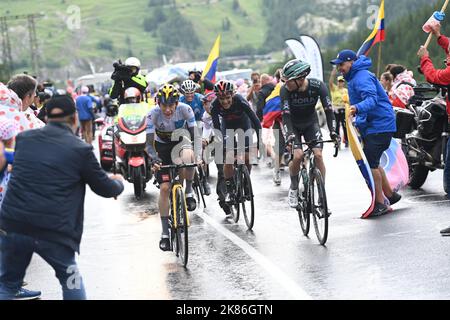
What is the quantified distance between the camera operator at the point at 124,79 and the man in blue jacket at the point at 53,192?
10980mm

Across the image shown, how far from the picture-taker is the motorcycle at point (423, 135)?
14422mm

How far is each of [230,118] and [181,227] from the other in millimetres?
3187

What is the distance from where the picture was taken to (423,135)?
48.2 ft

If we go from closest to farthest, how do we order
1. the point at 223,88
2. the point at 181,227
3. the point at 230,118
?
the point at 181,227 → the point at 223,88 → the point at 230,118

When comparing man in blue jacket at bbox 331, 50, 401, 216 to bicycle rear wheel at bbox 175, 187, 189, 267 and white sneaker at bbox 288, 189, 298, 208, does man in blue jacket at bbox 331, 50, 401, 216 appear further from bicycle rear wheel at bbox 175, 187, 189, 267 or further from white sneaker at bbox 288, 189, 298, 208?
bicycle rear wheel at bbox 175, 187, 189, 267

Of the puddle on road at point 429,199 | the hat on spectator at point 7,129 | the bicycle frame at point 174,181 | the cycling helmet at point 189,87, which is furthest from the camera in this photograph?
the cycling helmet at point 189,87

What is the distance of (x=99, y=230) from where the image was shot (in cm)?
1347

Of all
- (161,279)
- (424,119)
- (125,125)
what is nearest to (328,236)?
(161,279)

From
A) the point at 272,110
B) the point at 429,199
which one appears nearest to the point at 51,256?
the point at 429,199

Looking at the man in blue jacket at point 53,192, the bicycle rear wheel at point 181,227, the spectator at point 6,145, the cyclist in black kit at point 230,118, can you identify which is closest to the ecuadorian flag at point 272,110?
the cyclist in black kit at point 230,118

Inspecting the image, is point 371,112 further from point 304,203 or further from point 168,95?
point 168,95

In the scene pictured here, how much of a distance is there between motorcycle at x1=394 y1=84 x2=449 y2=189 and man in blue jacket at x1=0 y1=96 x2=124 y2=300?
25.6ft

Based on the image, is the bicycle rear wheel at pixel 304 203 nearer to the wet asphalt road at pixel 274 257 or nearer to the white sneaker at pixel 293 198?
the wet asphalt road at pixel 274 257

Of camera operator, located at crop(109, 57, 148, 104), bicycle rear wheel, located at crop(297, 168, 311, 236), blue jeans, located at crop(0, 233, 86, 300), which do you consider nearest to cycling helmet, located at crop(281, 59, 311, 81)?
bicycle rear wheel, located at crop(297, 168, 311, 236)
